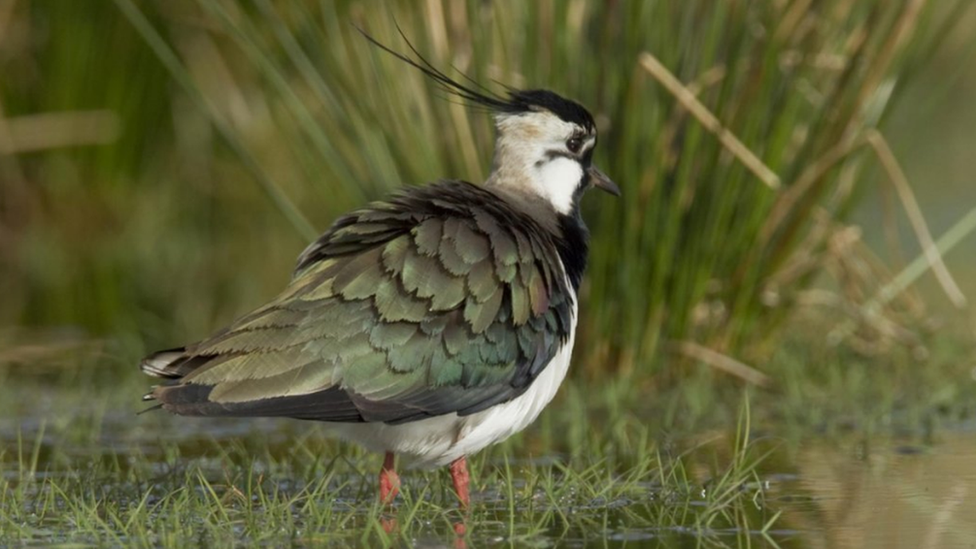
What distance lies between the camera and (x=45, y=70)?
914 cm

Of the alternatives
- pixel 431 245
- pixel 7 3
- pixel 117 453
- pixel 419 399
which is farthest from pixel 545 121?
pixel 7 3

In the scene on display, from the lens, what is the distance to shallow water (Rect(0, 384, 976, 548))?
12.5ft

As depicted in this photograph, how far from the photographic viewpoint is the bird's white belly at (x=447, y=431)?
4133 mm

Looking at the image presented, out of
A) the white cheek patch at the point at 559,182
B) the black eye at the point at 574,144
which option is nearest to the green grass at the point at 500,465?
the white cheek patch at the point at 559,182

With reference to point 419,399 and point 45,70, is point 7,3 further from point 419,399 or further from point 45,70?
point 419,399

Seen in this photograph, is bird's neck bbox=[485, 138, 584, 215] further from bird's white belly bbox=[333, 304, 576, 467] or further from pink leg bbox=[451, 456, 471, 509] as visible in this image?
pink leg bbox=[451, 456, 471, 509]

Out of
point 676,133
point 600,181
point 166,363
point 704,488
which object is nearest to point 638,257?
point 676,133

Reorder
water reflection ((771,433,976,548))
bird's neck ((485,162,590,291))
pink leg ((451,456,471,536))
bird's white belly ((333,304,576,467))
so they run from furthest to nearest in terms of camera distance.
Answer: bird's neck ((485,162,590,291)), pink leg ((451,456,471,536)), bird's white belly ((333,304,576,467)), water reflection ((771,433,976,548))

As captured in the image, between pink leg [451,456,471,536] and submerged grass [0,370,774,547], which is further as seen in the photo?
pink leg [451,456,471,536]

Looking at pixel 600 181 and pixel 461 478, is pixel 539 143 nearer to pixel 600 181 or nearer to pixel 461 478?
pixel 600 181

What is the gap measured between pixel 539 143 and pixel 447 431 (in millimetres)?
1009

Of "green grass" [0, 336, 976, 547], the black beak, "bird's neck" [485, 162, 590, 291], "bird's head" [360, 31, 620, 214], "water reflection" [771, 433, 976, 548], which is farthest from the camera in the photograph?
the black beak

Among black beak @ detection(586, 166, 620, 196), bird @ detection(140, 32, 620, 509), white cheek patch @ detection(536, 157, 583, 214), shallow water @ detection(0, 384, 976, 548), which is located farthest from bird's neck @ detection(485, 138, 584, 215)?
shallow water @ detection(0, 384, 976, 548)

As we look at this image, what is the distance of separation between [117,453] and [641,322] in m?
1.83
